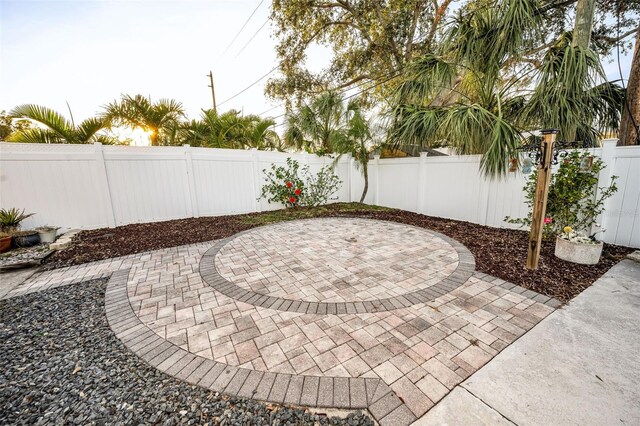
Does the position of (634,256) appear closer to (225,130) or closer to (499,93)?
(499,93)

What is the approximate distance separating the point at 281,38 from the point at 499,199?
9.72m

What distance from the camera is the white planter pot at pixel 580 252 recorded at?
10.8 feet

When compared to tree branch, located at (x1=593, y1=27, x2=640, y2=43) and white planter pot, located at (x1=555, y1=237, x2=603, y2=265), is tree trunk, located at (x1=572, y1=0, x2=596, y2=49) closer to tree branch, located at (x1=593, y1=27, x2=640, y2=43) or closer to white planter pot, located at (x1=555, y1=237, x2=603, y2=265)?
white planter pot, located at (x1=555, y1=237, x2=603, y2=265)

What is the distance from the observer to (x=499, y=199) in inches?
204

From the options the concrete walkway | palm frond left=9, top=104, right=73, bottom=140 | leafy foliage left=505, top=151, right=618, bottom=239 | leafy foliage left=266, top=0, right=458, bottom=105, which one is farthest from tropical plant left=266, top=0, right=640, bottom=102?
the concrete walkway

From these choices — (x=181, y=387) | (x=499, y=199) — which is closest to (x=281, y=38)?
(x=499, y=199)

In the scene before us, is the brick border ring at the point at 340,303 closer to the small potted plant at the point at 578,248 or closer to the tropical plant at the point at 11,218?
the small potted plant at the point at 578,248

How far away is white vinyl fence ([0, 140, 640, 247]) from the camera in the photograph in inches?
153

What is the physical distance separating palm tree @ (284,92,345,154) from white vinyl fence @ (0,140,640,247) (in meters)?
1.12

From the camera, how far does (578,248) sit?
A: 132 inches

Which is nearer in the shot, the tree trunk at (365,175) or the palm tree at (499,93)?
the palm tree at (499,93)

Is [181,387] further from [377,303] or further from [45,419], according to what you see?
[377,303]

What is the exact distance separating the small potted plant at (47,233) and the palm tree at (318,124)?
6.62 metres

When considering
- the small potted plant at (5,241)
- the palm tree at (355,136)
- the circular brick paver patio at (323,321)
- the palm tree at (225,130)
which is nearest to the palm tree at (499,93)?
the palm tree at (355,136)
